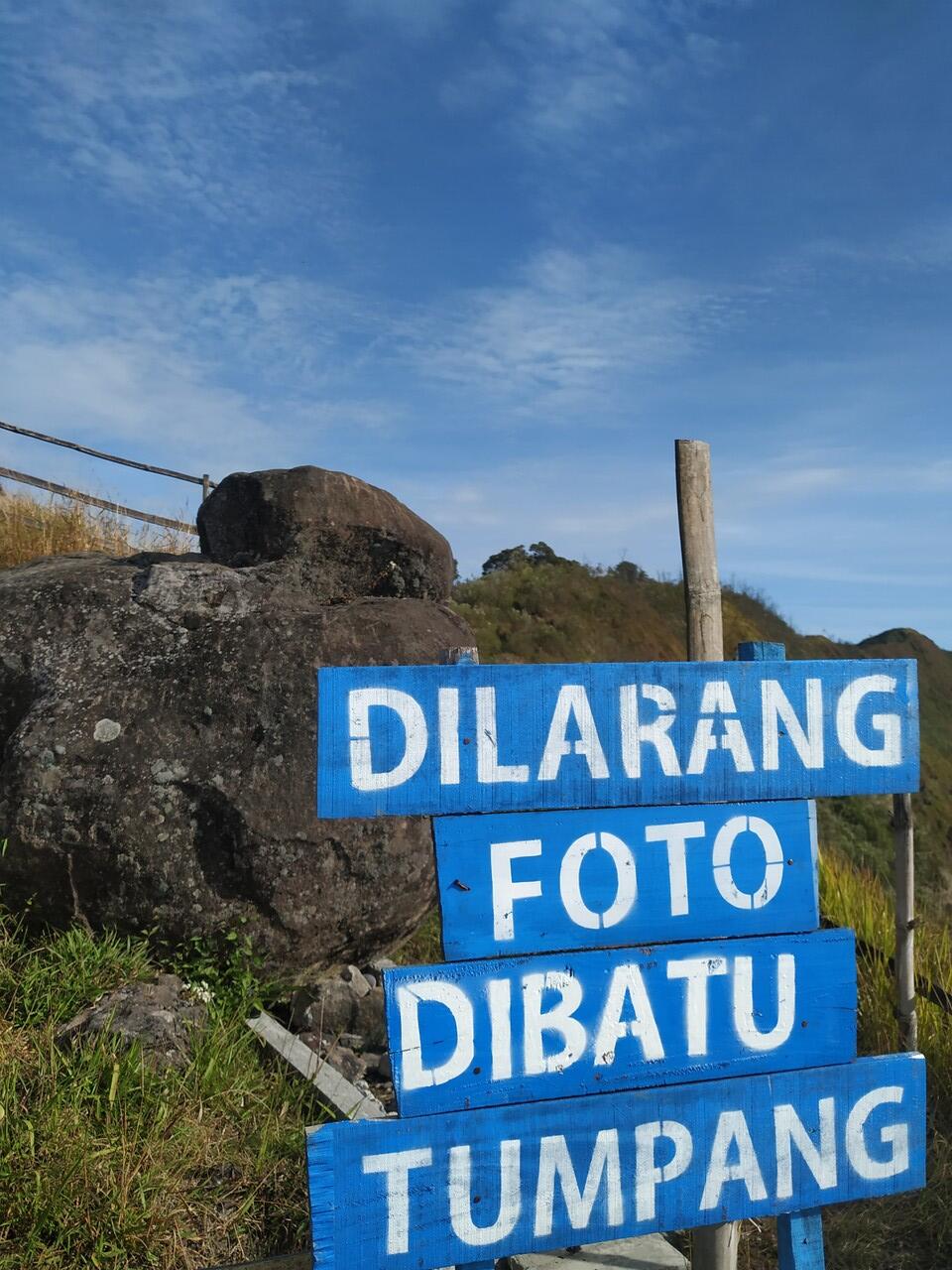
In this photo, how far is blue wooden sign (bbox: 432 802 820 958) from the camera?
238 centimetres

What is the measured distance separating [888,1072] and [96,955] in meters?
3.48

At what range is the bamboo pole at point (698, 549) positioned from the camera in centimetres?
354

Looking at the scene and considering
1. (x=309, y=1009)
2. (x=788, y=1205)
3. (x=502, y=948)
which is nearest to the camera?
(x=502, y=948)

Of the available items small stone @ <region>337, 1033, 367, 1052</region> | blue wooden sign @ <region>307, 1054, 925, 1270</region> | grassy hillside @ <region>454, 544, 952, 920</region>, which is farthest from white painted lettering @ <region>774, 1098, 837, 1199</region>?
grassy hillside @ <region>454, 544, 952, 920</region>

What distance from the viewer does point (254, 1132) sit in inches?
154

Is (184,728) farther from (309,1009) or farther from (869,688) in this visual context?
(869,688)

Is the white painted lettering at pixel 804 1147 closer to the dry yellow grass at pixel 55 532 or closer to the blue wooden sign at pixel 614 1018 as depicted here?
the blue wooden sign at pixel 614 1018

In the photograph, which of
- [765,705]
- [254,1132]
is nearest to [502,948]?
[765,705]

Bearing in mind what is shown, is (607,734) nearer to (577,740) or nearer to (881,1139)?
(577,740)

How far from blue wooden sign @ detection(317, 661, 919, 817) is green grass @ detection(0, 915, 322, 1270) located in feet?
6.36

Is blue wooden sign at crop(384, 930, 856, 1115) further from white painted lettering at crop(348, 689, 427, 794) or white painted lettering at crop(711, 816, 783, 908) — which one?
white painted lettering at crop(348, 689, 427, 794)

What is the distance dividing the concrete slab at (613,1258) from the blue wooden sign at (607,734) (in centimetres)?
185

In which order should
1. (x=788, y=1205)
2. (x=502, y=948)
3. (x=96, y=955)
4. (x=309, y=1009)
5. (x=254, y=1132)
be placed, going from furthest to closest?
1. (x=309, y=1009)
2. (x=96, y=955)
3. (x=254, y=1132)
4. (x=788, y=1205)
5. (x=502, y=948)

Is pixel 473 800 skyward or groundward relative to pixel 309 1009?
skyward
